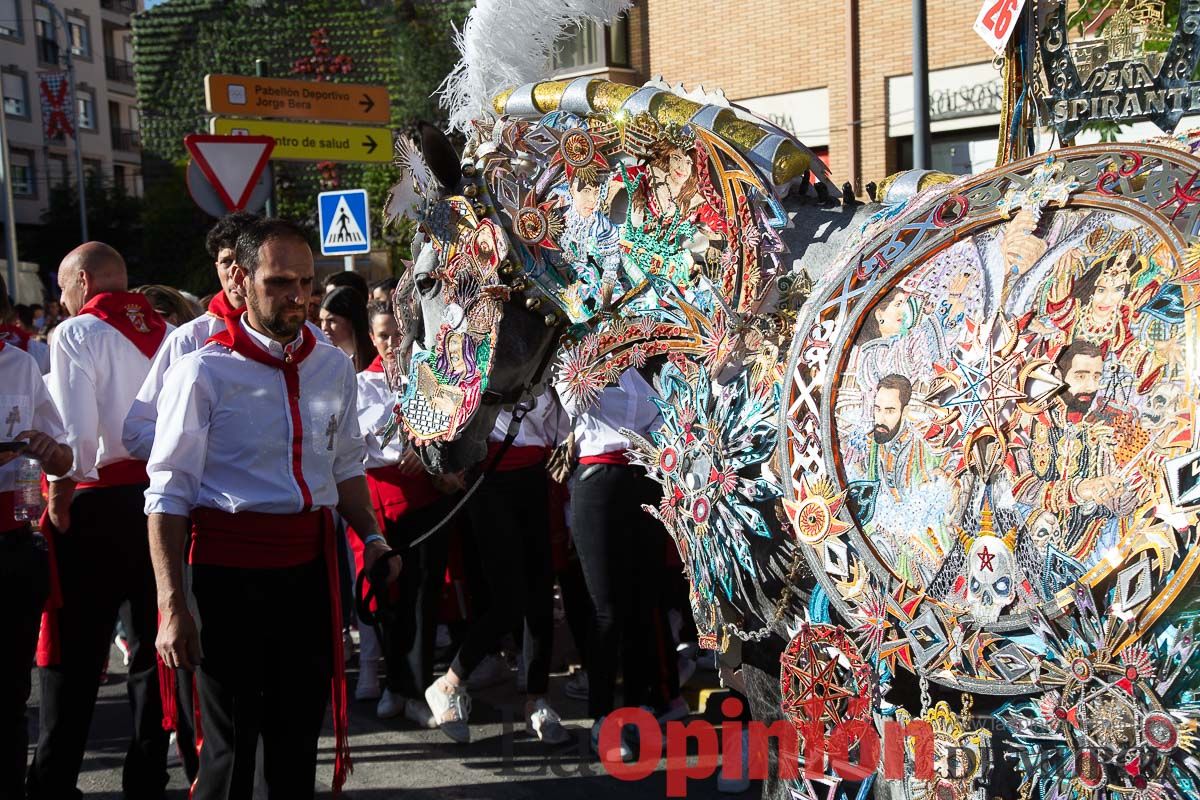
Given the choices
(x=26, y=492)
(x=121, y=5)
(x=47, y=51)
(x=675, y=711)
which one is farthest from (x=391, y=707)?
(x=121, y=5)

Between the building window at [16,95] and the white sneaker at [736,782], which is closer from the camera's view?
the white sneaker at [736,782]

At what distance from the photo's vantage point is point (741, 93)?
16391 millimetres

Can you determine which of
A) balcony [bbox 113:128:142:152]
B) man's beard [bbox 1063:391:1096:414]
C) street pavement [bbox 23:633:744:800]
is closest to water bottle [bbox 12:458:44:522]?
street pavement [bbox 23:633:744:800]

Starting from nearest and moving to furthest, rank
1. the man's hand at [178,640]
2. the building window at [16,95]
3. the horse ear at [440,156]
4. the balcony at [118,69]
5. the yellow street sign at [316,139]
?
1. the man's hand at [178,640]
2. the horse ear at [440,156]
3. the yellow street sign at [316,139]
4. the building window at [16,95]
5. the balcony at [118,69]

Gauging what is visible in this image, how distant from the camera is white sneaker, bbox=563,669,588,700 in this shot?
21.0 feet

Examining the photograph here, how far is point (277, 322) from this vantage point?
3.67 metres

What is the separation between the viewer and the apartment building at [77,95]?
44.0 meters

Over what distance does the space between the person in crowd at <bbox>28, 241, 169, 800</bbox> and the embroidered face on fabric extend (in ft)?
5.73

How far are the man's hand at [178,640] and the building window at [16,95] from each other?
4649 cm

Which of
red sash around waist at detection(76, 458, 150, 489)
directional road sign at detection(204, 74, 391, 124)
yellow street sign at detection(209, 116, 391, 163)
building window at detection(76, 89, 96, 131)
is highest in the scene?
building window at detection(76, 89, 96, 131)

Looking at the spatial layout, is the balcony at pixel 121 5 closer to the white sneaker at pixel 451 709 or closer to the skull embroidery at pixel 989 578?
the white sneaker at pixel 451 709

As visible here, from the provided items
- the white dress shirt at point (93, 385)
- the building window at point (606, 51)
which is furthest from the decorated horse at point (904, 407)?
the building window at point (606, 51)

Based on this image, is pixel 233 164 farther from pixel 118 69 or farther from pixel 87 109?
pixel 118 69

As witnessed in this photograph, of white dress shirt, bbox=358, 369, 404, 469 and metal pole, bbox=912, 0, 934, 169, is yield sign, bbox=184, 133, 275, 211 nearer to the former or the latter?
white dress shirt, bbox=358, 369, 404, 469
